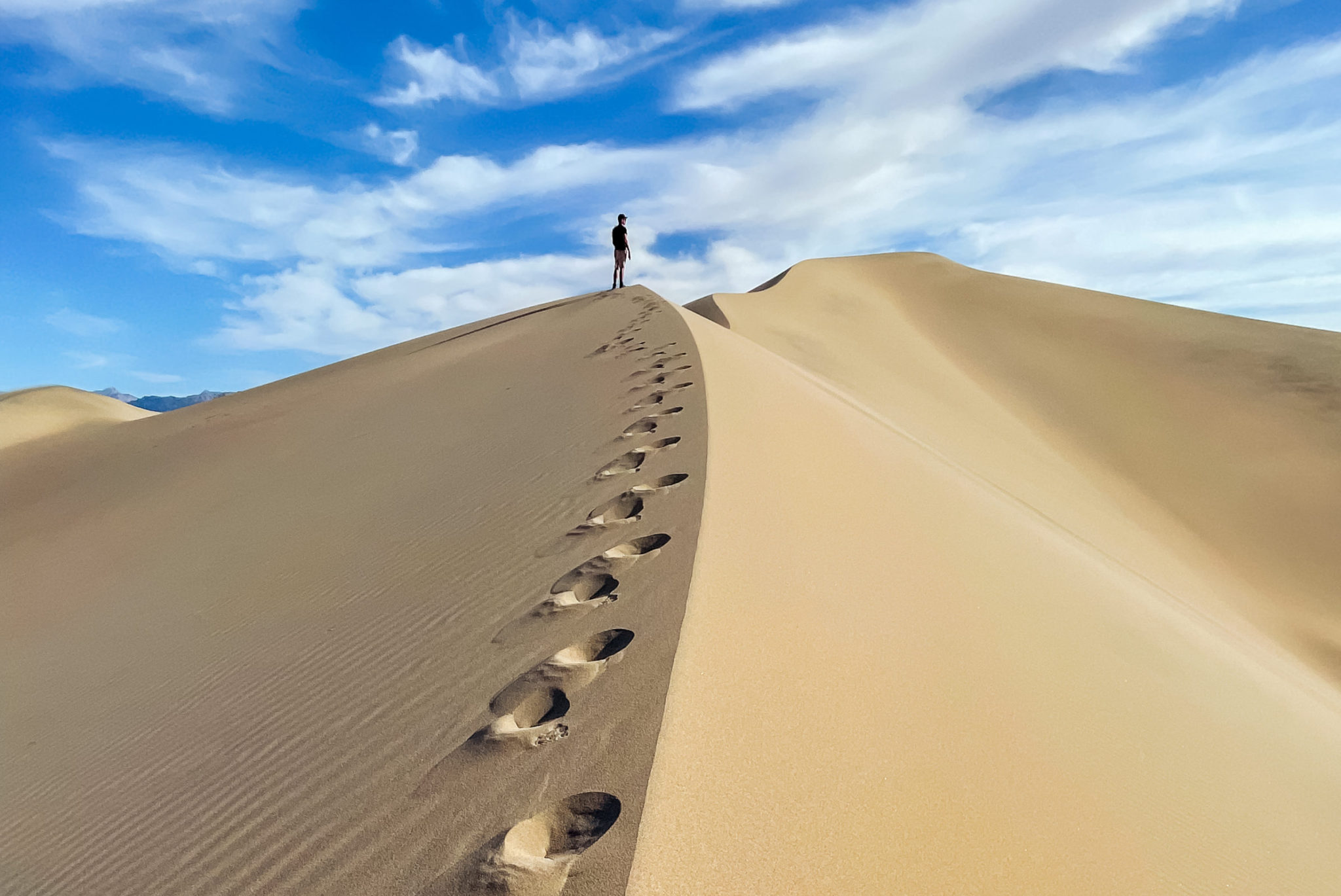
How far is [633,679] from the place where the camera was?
203cm

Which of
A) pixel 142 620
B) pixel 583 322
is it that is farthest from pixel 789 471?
pixel 583 322

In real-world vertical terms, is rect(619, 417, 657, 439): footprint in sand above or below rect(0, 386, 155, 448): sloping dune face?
above

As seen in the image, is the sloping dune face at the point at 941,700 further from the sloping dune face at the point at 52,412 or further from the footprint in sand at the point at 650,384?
the sloping dune face at the point at 52,412

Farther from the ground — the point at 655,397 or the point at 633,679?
the point at 655,397

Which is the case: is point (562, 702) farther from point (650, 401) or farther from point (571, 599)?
point (650, 401)

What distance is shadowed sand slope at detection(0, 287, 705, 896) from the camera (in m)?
1.75

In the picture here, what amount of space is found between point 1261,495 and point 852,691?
41.1ft

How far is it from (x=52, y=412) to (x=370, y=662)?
19.9m

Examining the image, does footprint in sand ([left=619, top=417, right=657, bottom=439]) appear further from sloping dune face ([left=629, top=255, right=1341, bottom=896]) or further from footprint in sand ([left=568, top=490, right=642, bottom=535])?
footprint in sand ([left=568, top=490, right=642, bottom=535])

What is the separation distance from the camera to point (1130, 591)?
4488 mm

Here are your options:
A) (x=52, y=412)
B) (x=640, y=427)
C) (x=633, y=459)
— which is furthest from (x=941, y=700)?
(x=52, y=412)

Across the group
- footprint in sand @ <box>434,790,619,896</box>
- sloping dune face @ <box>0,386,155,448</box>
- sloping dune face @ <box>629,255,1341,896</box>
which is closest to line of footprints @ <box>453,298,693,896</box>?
footprint in sand @ <box>434,790,619,896</box>

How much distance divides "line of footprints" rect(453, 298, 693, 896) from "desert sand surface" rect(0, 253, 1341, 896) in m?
0.01

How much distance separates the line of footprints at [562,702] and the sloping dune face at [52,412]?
45.0 feet
